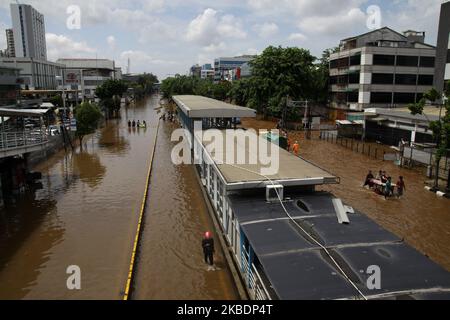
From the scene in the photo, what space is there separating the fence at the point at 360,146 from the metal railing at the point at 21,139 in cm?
2530

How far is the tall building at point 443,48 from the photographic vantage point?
107ft

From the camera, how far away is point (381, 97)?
49.9 metres

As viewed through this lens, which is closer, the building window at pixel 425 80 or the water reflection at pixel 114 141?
the water reflection at pixel 114 141

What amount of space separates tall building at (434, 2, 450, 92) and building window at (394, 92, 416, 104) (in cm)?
1629

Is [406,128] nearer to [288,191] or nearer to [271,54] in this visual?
[288,191]

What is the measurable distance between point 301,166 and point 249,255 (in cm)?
566

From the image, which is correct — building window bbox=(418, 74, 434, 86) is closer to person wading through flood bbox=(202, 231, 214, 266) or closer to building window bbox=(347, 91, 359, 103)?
building window bbox=(347, 91, 359, 103)

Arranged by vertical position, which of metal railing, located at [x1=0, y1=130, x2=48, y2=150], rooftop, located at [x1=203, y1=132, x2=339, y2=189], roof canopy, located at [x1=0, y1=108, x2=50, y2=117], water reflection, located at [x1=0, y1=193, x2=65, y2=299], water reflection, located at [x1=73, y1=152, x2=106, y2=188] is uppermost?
roof canopy, located at [x1=0, y1=108, x2=50, y2=117]

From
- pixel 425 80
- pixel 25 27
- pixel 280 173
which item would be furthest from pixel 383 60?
pixel 25 27

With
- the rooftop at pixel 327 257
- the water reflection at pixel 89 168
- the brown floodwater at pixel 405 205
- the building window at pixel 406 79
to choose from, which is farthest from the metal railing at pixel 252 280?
the building window at pixel 406 79

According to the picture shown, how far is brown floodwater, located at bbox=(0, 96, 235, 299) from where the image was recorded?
38.7 ft

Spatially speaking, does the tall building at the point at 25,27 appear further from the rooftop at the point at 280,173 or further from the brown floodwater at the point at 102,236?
the rooftop at the point at 280,173

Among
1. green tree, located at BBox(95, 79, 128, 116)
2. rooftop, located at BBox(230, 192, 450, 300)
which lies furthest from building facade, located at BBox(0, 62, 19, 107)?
rooftop, located at BBox(230, 192, 450, 300)

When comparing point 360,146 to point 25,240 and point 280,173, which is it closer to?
point 280,173
